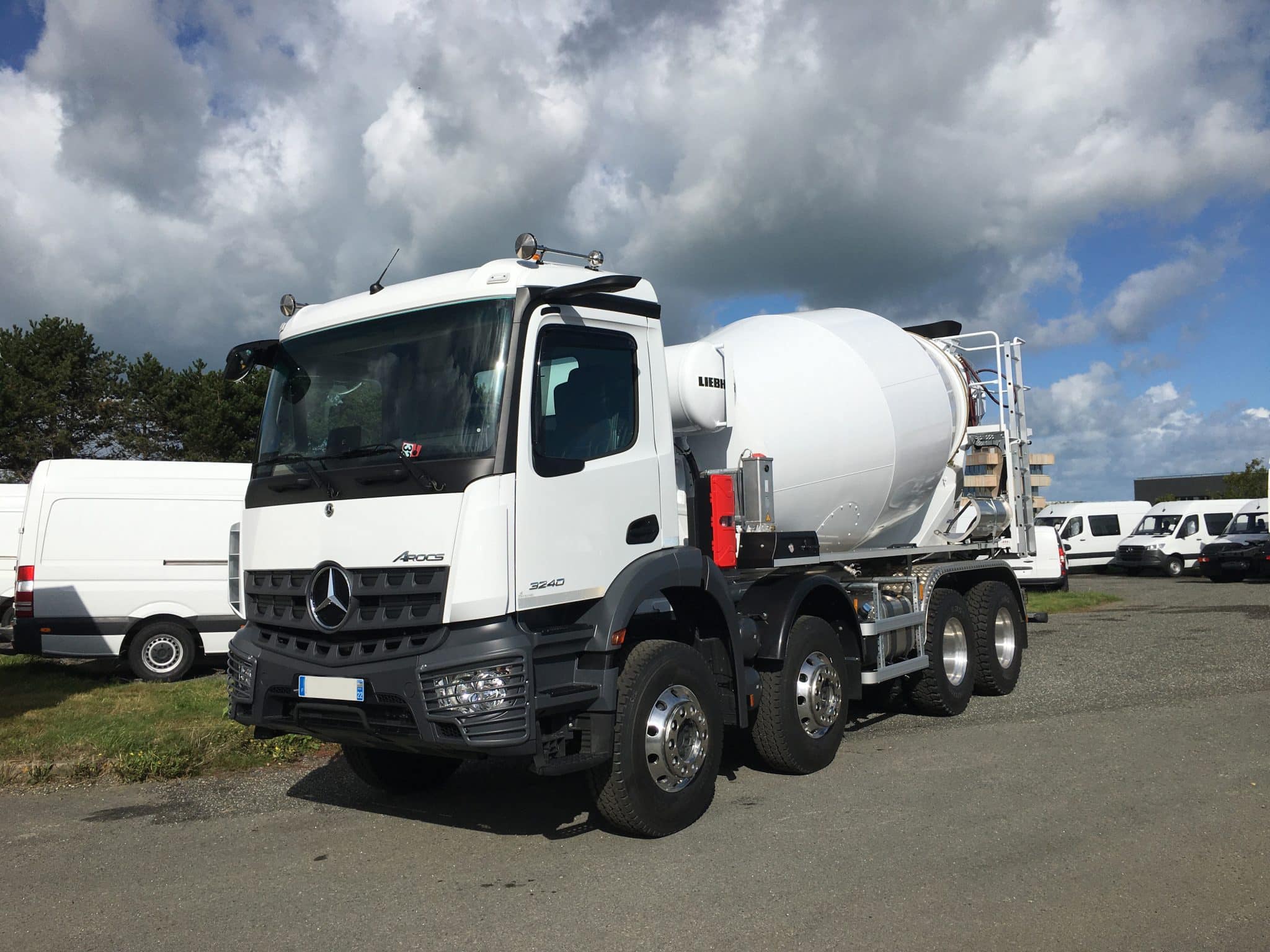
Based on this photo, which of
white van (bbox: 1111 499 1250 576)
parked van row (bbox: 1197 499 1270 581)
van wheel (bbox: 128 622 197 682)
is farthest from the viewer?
white van (bbox: 1111 499 1250 576)

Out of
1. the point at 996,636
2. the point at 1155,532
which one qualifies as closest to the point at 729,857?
the point at 996,636

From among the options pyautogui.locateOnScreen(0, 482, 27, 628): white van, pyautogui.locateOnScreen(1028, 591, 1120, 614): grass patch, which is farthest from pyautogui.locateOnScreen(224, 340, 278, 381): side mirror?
pyautogui.locateOnScreen(1028, 591, 1120, 614): grass patch

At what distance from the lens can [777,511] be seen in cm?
772

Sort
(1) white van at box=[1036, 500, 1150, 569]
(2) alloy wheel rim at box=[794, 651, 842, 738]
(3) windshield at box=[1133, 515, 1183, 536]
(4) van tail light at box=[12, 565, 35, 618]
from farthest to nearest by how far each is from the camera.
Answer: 1. (1) white van at box=[1036, 500, 1150, 569]
2. (3) windshield at box=[1133, 515, 1183, 536]
3. (4) van tail light at box=[12, 565, 35, 618]
4. (2) alloy wheel rim at box=[794, 651, 842, 738]

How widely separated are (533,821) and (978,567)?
18.8 ft

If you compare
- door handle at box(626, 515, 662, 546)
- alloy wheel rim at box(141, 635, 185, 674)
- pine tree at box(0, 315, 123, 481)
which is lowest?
alloy wheel rim at box(141, 635, 185, 674)

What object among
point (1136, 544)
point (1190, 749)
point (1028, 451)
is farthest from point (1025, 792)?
point (1136, 544)

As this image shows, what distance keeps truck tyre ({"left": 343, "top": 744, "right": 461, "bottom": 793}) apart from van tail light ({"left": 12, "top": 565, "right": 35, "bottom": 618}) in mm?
7064

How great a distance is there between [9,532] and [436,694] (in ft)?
45.5

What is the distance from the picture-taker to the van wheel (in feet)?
42.2

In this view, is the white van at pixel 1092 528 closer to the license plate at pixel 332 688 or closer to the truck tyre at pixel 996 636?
the truck tyre at pixel 996 636

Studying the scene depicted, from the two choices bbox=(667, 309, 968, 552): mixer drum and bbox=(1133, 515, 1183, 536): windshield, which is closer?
bbox=(667, 309, 968, 552): mixer drum

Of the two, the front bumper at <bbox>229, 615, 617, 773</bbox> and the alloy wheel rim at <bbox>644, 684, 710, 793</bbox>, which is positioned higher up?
the front bumper at <bbox>229, 615, 617, 773</bbox>

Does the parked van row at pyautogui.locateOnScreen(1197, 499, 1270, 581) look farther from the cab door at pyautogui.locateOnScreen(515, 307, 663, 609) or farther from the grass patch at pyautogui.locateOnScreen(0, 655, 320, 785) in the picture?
the cab door at pyautogui.locateOnScreen(515, 307, 663, 609)
